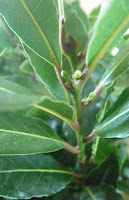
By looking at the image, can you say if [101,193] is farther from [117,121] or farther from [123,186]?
[117,121]

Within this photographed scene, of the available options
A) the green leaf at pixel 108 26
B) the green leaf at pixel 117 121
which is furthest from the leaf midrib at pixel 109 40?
the green leaf at pixel 117 121

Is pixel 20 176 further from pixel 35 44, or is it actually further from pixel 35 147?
pixel 35 44

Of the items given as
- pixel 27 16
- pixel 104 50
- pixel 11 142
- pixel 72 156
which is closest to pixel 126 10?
pixel 104 50

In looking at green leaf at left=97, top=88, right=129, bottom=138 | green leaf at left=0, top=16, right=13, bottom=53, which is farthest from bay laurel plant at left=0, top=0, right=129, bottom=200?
green leaf at left=0, top=16, right=13, bottom=53

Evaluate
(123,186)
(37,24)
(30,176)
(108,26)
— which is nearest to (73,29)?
(37,24)

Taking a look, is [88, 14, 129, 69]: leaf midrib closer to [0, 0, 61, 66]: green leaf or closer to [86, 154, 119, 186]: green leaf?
[0, 0, 61, 66]: green leaf

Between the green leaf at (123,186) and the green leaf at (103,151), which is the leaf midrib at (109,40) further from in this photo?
the green leaf at (123,186)

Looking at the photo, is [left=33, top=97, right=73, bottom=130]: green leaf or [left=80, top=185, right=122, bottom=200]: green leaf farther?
[left=80, top=185, right=122, bottom=200]: green leaf

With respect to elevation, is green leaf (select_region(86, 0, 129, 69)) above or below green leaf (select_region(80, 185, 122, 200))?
above
